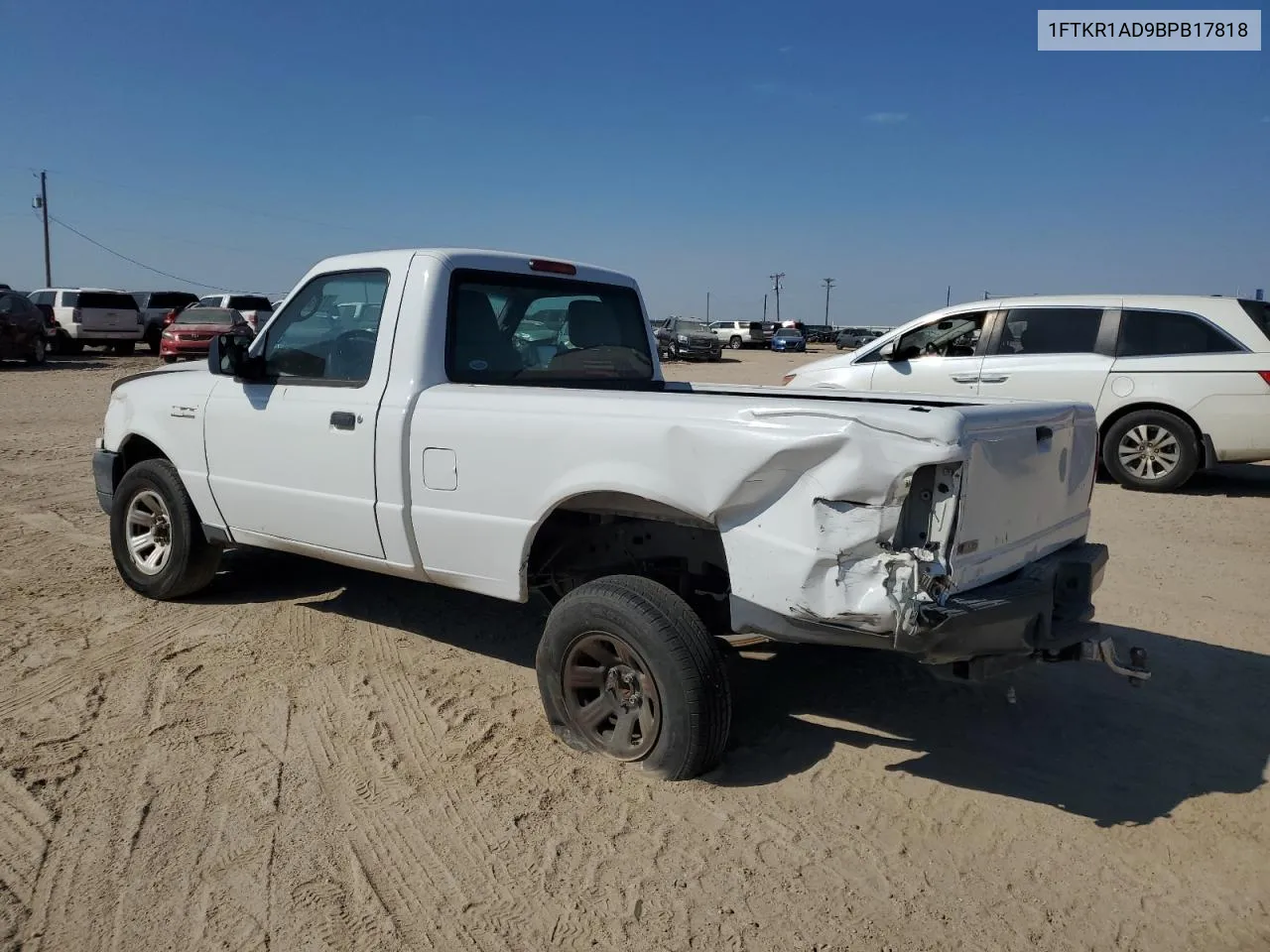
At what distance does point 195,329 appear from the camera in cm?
2262

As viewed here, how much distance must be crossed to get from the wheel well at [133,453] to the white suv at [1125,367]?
600 centimetres

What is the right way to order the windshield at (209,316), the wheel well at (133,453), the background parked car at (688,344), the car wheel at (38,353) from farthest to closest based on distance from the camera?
the background parked car at (688,344), the windshield at (209,316), the car wheel at (38,353), the wheel well at (133,453)

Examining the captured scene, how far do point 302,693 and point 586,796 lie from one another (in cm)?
159

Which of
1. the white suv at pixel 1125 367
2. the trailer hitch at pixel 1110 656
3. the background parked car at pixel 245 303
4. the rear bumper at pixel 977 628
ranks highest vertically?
the background parked car at pixel 245 303

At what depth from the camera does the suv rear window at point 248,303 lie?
26.8m

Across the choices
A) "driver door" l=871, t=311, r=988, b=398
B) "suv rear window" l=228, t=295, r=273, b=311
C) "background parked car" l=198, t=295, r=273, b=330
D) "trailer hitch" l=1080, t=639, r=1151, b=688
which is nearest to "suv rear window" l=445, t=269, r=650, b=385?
"trailer hitch" l=1080, t=639, r=1151, b=688

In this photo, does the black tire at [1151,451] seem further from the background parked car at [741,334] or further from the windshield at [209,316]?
the background parked car at [741,334]

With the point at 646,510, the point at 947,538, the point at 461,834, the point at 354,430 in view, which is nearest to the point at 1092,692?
the point at 947,538

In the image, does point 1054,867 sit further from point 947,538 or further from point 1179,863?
point 947,538

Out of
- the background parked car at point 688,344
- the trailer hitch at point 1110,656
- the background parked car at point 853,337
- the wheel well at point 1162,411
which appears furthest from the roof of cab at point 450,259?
the background parked car at point 853,337

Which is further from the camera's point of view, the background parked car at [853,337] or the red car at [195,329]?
the background parked car at [853,337]

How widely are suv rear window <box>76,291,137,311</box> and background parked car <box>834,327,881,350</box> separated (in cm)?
3957

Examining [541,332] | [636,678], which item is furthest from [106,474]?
[636,678]

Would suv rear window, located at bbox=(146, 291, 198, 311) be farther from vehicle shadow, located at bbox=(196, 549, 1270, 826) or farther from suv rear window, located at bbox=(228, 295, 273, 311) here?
vehicle shadow, located at bbox=(196, 549, 1270, 826)
